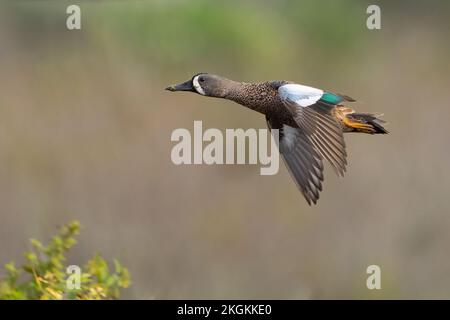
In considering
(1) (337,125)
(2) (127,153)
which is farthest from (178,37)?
(1) (337,125)

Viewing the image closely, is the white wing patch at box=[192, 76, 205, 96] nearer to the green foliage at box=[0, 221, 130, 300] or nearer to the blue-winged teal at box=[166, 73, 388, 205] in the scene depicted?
the blue-winged teal at box=[166, 73, 388, 205]

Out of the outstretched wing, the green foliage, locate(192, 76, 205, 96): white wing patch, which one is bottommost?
the green foliage

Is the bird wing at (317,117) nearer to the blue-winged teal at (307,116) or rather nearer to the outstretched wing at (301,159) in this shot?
the blue-winged teal at (307,116)

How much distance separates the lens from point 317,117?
14.4 ft

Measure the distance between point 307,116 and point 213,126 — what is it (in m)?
2.36

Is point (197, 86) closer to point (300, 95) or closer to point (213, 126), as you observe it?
point (300, 95)

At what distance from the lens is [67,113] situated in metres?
7.08

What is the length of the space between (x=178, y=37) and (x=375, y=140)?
1.32 meters

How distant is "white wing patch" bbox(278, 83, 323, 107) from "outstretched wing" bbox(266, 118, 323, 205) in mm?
162

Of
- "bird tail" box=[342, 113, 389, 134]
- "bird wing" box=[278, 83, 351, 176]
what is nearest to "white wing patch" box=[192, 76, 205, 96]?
"bird wing" box=[278, 83, 351, 176]

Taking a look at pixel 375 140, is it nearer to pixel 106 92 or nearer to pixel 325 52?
pixel 325 52

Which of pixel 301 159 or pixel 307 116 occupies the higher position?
pixel 307 116

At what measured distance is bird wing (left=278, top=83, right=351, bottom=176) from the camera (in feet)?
14.3

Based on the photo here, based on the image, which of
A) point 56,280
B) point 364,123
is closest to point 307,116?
point 364,123
